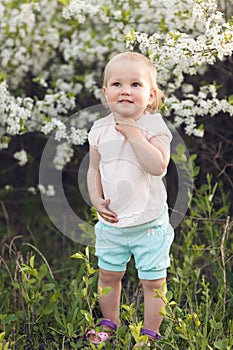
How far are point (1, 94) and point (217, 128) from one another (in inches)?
51.0

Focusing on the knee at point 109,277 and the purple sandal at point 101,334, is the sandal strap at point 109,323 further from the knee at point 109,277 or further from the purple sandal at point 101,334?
the knee at point 109,277

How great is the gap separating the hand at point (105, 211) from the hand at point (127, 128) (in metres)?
0.24

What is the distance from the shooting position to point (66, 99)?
3379 millimetres

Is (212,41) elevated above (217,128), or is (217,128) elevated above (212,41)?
(212,41)

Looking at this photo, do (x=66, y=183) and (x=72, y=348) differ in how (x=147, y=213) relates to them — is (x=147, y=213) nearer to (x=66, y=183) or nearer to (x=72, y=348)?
(x=72, y=348)

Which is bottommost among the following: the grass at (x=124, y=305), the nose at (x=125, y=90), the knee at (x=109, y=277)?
the grass at (x=124, y=305)

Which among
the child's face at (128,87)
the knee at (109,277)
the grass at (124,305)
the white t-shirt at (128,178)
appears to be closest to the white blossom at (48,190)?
the grass at (124,305)

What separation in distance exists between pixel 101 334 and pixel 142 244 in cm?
37

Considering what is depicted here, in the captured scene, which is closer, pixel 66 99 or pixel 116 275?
pixel 116 275

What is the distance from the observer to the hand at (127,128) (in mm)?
2318

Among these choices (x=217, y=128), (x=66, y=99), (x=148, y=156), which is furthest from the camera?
(x=217, y=128)

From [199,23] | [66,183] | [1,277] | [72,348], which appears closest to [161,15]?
[199,23]

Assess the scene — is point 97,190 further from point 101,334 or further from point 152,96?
point 101,334

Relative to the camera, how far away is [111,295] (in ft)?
8.36
